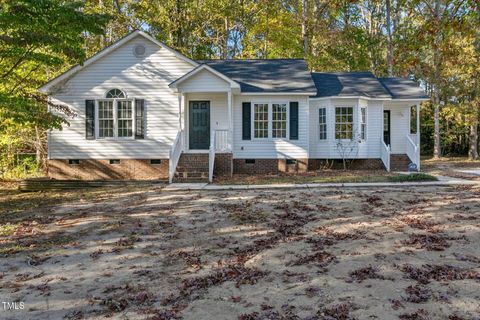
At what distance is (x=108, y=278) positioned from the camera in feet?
16.3

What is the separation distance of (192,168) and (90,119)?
4856 millimetres

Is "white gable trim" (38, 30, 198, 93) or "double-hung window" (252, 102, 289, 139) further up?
"white gable trim" (38, 30, 198, 93)

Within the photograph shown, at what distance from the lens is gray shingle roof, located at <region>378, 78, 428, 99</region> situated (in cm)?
1772

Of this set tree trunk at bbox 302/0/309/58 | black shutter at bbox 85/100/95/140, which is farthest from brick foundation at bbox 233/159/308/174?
tree trunk at bbox 302/0/309/58

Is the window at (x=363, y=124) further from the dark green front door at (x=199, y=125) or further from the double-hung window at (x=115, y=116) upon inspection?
the double-hung window at (x=115, y=116)

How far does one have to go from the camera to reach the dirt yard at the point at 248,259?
160 inches

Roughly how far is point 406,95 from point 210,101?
9170mm

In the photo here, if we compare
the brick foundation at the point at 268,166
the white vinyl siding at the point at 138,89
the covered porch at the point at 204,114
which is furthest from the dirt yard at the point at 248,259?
the brick foundation at the point at 268,166

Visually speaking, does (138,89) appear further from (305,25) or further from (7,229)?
(305,25)

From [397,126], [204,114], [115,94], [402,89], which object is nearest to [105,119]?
[115,94]

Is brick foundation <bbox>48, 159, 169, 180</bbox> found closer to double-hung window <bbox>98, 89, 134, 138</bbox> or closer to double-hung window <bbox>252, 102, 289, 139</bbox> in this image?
double-hung window <bbox>98, 89, 134, 138</bbox>

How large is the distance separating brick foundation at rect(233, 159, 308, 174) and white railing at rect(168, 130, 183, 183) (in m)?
2.61

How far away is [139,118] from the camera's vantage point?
1552 centimetres

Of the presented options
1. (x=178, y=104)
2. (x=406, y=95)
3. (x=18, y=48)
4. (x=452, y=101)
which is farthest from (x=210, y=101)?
(x=452, y=101)
